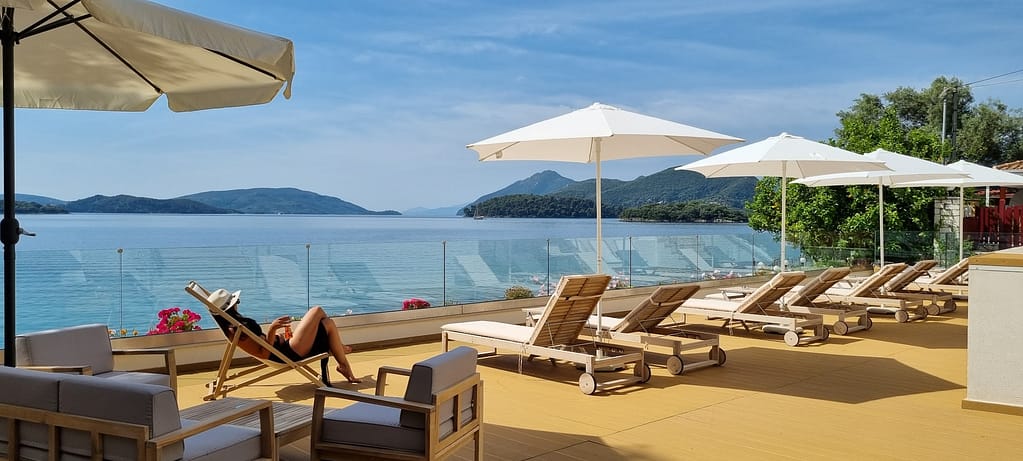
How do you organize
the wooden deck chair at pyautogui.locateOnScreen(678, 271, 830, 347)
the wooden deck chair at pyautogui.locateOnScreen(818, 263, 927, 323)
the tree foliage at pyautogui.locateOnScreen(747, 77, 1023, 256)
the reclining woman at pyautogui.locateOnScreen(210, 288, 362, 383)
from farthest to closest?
the tree foliage at pyautogui.locateOnScreen(747, 77, 1023, 256), the wooden deck chair at pyautogui.locateOnScreen(818, 263, 927, 323), the wooden deck chair at pyautogui.locateOnScreen(678, 271, 830, 347), the reclining woman at pyautogui.locateOnScreen(210, 288, 362, 383)

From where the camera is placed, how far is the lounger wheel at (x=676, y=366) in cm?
683

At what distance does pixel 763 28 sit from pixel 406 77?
3101 centimetres

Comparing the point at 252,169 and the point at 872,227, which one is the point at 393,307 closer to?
the point at 872,227

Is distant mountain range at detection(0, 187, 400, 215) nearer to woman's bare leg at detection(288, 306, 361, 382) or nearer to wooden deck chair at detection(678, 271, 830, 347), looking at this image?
wooden deck chair at detection(678, 271, 830, 347)

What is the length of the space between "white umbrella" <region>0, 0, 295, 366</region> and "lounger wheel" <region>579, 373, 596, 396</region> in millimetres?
3082

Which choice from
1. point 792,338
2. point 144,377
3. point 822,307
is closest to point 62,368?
point 144,377

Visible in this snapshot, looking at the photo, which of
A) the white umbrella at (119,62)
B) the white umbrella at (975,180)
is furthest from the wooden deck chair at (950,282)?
the white umbrella at (119,62)

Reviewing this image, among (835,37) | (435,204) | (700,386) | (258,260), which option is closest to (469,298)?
(258,260)

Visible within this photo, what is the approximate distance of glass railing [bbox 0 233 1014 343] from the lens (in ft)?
23.2

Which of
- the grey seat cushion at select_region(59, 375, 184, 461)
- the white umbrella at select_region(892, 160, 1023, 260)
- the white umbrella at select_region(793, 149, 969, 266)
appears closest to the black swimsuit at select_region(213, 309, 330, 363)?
the grey seat cushion at select_region(59, 375, 184, 461)

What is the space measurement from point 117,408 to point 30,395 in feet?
1.41

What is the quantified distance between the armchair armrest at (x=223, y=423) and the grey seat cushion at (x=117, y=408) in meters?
0.04

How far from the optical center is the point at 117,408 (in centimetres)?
287

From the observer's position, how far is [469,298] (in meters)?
9.76
